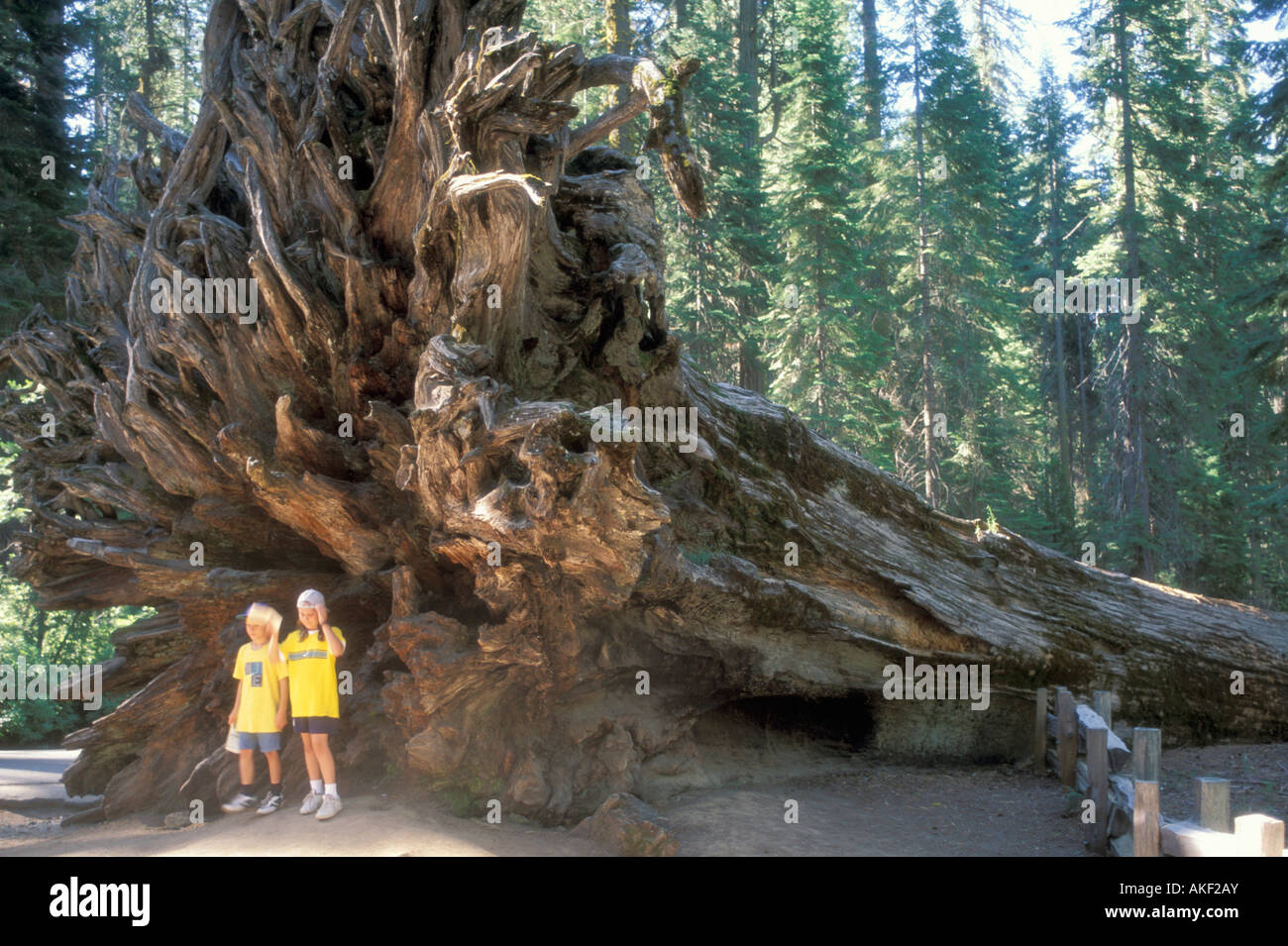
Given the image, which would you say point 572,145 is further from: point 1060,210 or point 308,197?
point 1060,210

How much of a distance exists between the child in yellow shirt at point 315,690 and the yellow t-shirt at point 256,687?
363mm

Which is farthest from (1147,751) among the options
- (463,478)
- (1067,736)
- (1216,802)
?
(463,478)

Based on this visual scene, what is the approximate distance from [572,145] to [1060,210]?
3451cm

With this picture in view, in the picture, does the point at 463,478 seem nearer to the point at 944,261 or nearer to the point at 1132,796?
the point at 1132,796

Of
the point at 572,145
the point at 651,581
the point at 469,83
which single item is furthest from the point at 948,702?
the point at 469,83

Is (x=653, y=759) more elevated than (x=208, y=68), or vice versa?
(x=208, y=68)

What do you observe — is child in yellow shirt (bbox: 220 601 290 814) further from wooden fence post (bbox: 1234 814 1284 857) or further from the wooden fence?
wooden fence post (bbox: 1234 814 1284 857)

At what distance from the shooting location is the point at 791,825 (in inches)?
297

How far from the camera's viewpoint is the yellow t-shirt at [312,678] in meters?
6.86

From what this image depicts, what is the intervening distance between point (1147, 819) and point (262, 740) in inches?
237

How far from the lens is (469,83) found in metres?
6.62

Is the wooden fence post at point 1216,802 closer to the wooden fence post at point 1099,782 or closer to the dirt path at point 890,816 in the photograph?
the wooden fence post at point 1099,782

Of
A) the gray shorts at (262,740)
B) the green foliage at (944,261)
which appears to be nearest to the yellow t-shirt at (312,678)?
the gray shorts at (262,740)

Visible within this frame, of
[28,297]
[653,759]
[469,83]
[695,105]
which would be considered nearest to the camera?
[469,83]
